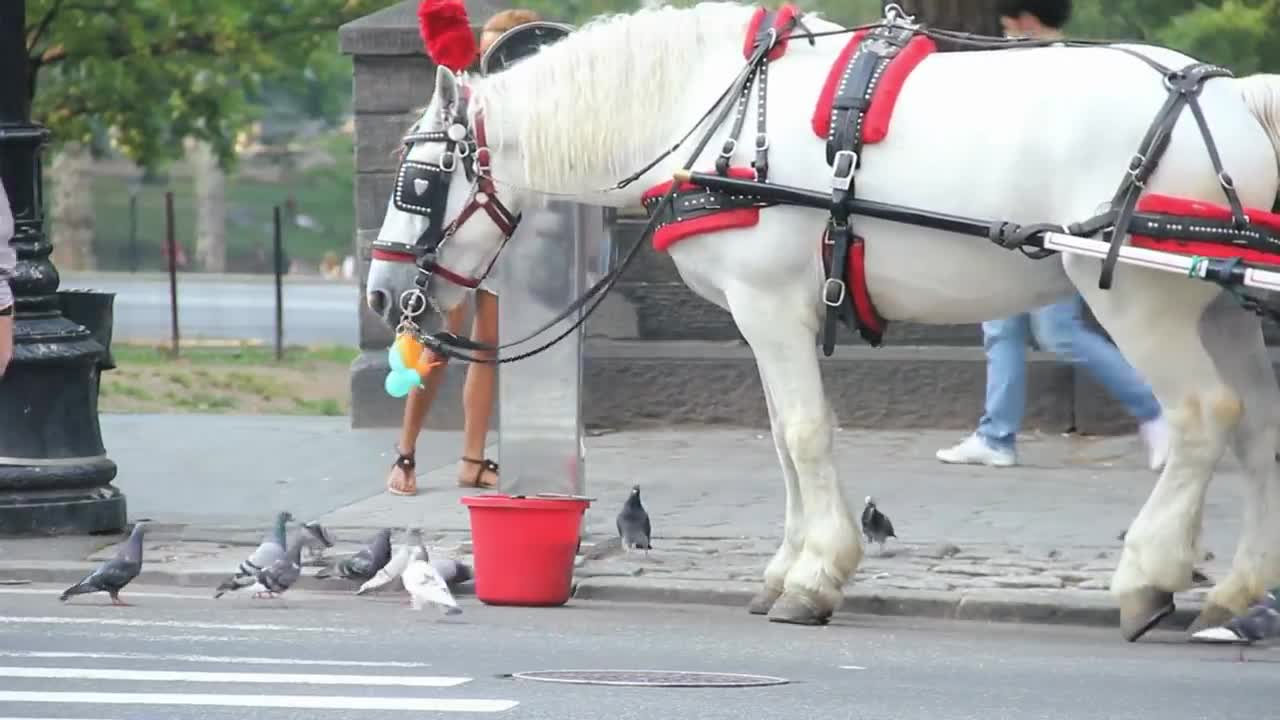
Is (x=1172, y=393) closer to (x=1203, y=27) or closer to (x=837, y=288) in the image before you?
(x=837, y=288)

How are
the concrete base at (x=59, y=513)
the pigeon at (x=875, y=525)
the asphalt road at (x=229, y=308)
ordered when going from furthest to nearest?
the asphalt road at (x=229, y=308) < the concrete base at (x=59, y=513) < the pigeon at (x=875, y=525)

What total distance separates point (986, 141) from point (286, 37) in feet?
62.8

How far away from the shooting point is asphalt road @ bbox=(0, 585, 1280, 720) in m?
6.55

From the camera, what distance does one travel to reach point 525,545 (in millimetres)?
8555

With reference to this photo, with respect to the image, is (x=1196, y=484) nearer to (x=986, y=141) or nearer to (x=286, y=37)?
(x=986, y=141)

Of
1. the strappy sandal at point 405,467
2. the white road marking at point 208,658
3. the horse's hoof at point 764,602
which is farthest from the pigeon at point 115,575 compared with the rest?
the strappy sandal at point 405,467

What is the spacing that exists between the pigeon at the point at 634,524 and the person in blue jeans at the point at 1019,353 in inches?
88.9

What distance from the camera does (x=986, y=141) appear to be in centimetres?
754

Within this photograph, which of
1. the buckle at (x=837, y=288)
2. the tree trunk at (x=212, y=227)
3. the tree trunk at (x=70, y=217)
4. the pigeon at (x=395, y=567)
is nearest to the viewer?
the buckle at (x=837, y=288)

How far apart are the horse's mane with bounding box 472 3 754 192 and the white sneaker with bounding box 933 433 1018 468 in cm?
407

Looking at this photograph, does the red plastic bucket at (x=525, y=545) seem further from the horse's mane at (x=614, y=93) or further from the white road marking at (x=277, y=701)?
the white road marking at (x=277, y=701)

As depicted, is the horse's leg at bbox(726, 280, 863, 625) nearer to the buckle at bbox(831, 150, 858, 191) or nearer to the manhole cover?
the buckle at bbox(831, 150, 858, 191)

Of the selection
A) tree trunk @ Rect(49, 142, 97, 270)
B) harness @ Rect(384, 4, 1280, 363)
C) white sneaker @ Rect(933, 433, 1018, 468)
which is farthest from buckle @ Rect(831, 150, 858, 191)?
tree trunk @ Rect(49, 142, 97, 270)

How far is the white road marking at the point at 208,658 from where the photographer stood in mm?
7301
